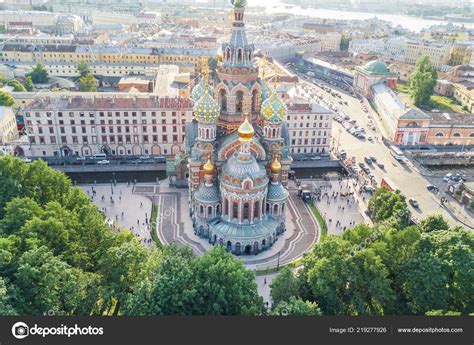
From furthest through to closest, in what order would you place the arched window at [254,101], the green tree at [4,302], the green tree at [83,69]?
the green tree at [83,69], the arched window at [254,101], the green tree at [4,302]

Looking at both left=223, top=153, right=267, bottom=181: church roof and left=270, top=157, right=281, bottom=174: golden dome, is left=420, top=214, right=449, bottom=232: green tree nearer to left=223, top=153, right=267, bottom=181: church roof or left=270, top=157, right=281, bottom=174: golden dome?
left=270, top=157, right=281, bottom=174: golden dome

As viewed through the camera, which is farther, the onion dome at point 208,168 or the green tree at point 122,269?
the onion dome at point 208,168

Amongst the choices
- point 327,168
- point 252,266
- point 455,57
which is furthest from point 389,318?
point 455,57

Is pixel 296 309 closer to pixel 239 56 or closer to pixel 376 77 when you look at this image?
pixel 239 56

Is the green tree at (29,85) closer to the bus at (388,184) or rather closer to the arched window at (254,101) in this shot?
the arched window at (254,101)

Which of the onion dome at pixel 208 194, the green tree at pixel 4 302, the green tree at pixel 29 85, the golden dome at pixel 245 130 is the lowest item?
the onion dome at pixel 208 194

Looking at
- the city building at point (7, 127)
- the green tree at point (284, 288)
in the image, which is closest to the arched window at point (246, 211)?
the green tree at point (284, 288)
